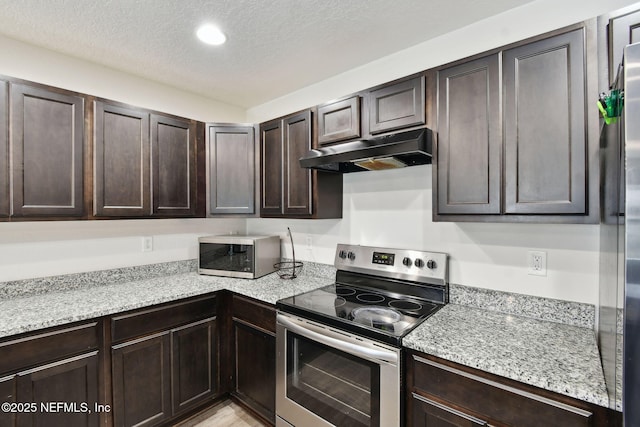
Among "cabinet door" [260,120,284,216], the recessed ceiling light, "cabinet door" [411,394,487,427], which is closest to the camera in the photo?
"cabinet door" [411,394,487,427]

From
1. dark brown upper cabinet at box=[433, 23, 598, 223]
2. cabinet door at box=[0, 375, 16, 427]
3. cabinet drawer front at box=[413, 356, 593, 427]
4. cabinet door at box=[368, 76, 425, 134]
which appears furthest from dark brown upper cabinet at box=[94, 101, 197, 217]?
cabinet drawer front at box=[413, 356, 593, 427]

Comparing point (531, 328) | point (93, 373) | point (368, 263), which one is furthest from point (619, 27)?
point (93, 373)

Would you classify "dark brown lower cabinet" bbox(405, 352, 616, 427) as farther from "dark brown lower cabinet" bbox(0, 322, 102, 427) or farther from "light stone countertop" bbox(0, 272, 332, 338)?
"dark brown lower cabinet" bbox(0, 322, 102, 427)

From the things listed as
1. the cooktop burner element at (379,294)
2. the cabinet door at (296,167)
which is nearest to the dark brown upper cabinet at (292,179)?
the cabinet door at (296,167)

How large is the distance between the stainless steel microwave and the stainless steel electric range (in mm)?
640

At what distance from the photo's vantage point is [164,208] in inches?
88.6

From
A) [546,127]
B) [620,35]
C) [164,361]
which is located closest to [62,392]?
[164,361]

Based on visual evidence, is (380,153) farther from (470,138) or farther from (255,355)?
(255,355)

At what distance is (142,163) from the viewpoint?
6.99ft

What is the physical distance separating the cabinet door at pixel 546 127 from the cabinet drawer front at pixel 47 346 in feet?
7.40

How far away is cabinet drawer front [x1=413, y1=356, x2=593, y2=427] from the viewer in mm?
1011

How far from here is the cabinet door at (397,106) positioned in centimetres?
165

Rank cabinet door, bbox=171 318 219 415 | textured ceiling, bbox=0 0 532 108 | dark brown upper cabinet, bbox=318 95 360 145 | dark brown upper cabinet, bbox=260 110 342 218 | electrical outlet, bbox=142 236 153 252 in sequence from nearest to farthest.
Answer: textured ceiling, bbox=0 0 532 108
dark brown upper cabinet, bbox=318 95 360 145
cabinet door, bbox=171 318 219 415
dark brown upper cabinet, bbox=260 110 342 218
electrical outlet, bbox=142 236 153 252

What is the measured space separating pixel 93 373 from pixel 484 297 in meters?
2.23
